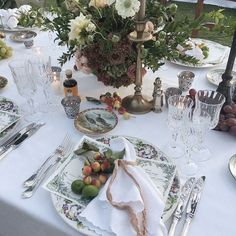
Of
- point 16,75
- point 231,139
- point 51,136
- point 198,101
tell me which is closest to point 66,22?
point 16,75

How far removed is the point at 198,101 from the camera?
811 mm

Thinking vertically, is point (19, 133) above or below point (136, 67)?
below

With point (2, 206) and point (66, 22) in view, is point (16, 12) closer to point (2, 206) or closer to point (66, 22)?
point (66, 22)

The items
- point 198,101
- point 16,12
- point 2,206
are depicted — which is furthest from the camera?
point 16,12

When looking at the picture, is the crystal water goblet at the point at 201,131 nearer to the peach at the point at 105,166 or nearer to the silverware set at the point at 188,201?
the silverware set at the point at 188,201

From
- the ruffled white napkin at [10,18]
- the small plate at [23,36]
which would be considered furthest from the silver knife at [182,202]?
the ruffled white napkin at [10,18]

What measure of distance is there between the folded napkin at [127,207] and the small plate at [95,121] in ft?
0.74

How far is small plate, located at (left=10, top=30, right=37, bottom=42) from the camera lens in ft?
4.58

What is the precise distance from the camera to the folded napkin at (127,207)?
1.87ft

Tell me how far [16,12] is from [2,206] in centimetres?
115

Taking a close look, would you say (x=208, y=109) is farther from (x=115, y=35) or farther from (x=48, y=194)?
(x=48, y=194)

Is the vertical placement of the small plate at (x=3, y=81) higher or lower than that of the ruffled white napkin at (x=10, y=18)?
lower

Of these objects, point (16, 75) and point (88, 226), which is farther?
point (16, 75)

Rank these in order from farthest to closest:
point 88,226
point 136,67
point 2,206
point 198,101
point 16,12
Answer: point 16,12
point 136,67
point 198,101
point 2,206
point 88,226
